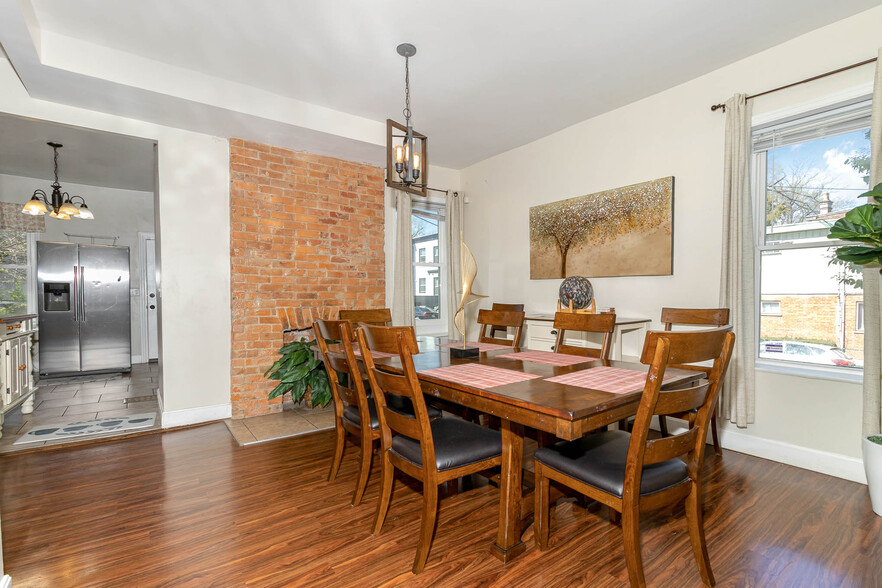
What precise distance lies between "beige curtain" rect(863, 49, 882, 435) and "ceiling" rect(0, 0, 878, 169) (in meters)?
0.66

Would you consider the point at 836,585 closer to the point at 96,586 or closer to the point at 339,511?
the point at 339,511

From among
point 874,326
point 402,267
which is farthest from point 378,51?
A: point 874,326

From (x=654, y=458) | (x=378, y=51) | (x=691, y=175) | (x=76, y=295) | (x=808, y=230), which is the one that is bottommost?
(x=654, y=458)

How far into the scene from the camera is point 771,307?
2816mm

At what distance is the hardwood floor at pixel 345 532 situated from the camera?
160cm

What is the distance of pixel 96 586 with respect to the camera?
155cm

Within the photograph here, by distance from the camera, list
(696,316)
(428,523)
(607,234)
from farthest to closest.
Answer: (607,234)
(696,316)
(428,523)

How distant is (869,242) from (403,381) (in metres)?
2.30

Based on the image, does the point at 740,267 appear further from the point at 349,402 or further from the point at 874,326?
the point at 349,402

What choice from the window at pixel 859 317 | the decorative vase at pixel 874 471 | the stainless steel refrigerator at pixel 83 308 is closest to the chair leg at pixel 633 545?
the decorative vase at pixel 874 471

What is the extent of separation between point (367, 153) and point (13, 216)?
4.87 m

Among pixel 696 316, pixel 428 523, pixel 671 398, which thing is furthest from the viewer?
pixel 696 316

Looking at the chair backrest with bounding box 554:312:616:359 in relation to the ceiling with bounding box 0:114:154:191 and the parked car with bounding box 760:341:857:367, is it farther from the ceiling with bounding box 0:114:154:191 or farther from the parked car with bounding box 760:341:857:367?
the ceiling with bounding box 0:114:154:191

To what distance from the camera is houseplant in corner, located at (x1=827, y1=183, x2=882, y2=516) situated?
193 centimetres
